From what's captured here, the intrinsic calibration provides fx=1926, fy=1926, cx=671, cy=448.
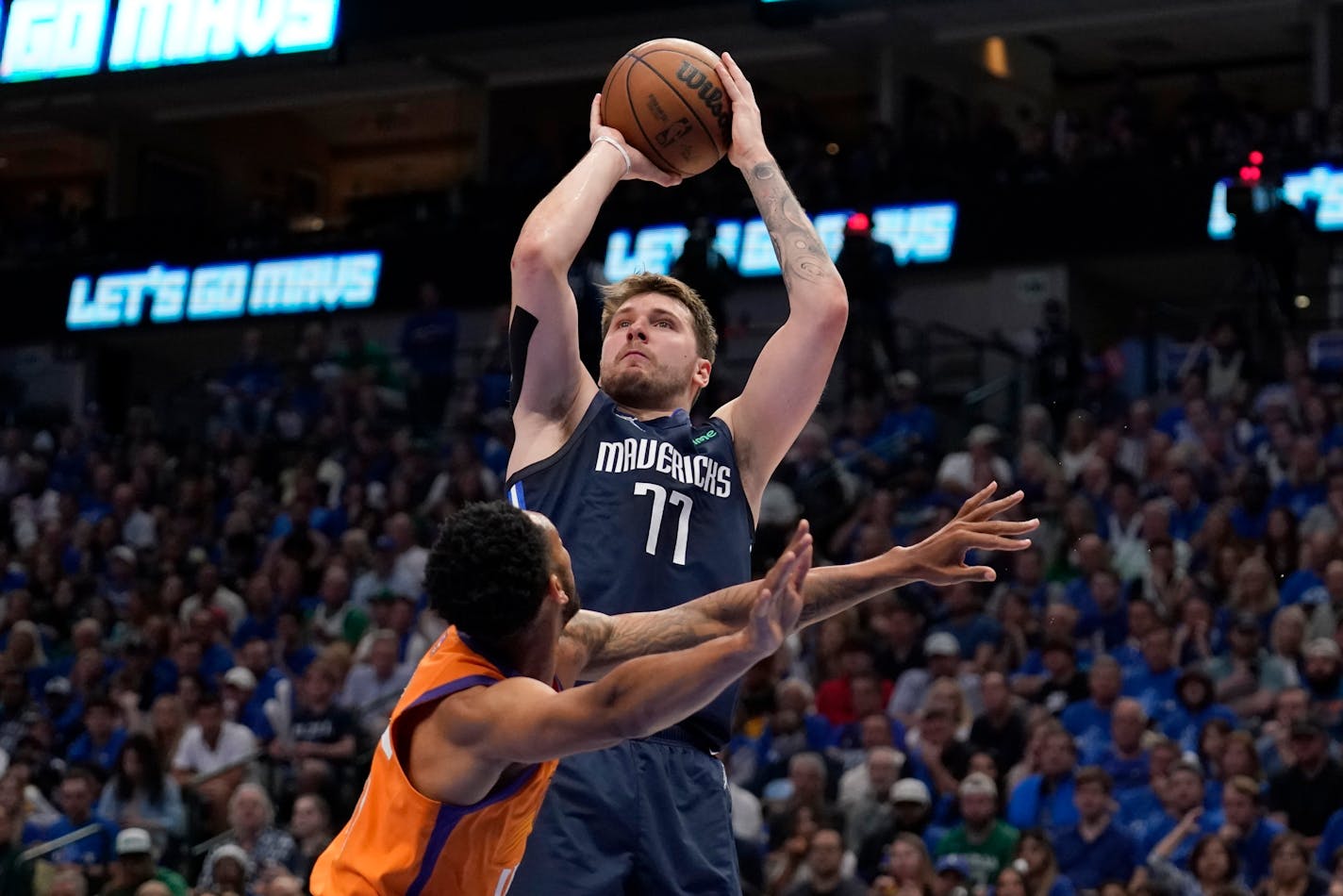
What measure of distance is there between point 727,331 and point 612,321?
1400 centimetres

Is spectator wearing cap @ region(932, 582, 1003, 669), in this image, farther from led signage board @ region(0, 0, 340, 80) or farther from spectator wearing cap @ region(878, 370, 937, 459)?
led signage board @ region(0, 0, 340, 80)

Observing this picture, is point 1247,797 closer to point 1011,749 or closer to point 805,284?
point 1011,749

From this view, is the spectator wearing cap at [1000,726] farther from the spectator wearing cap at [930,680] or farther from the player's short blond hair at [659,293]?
the player's short blond hair at [659,293]

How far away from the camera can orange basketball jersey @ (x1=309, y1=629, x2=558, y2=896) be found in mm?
4129

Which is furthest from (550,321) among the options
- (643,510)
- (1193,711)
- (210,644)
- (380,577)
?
(210,644)

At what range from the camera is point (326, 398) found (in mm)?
21734

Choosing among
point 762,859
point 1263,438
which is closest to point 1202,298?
point 1263,438

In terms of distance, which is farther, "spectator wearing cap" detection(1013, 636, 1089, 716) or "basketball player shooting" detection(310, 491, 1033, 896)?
"spectator wearing cap" detection(1013, 636, 1089, 716)

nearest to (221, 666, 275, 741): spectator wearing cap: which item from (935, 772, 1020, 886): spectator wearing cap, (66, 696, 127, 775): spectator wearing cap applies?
(66, 696, 127, 775): spectator wearing cap

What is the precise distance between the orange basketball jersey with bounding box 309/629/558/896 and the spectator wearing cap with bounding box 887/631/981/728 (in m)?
8.61

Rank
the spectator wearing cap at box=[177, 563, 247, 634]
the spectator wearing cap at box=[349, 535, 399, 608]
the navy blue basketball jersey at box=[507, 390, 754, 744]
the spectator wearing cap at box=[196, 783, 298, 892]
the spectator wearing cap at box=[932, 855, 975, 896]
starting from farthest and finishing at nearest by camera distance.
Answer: the spectator wearing cap at box=[177, 563, 247, 634], the spectator wearing cap at box=[349, 535, 399, 608], the spectator wearing cap at box=[196, 783, 298, 892], the spectator wearing cap at box=[932, 855, 975, 896], the navy blue basketball jersey at box=[507, 390, 754, 744]

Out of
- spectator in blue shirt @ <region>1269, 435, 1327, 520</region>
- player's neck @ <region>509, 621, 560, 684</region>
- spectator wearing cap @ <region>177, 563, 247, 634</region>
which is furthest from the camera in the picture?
spectator wearing cap @ <region>177, 563, 247, 634</region>

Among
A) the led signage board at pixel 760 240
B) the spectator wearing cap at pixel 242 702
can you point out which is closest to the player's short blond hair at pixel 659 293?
the spectator wearing cap at pixel 242 702

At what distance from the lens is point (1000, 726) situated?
39.1 ft
